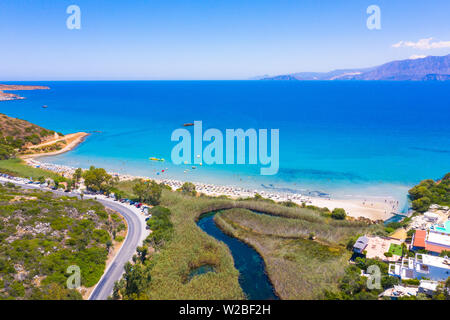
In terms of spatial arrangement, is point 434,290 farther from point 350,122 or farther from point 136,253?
point 350,122

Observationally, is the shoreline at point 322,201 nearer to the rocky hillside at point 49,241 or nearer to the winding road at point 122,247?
the winding road at point 122,247

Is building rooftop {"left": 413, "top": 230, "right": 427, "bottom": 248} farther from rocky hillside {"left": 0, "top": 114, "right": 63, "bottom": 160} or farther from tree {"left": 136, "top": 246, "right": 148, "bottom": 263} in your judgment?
rocky hillside {"left": 0, "top": 114, "right": 63, "bottom": 160}

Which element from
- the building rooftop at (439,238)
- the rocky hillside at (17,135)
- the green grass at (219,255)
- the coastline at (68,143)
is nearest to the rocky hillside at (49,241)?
the green grass at (219,255)

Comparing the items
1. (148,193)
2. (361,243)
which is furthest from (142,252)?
(361,243)

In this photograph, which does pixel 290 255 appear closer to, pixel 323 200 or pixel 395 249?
pixel 395 249
